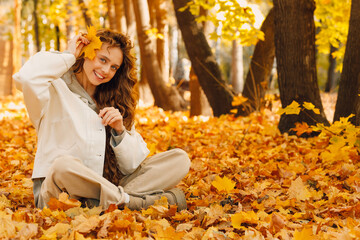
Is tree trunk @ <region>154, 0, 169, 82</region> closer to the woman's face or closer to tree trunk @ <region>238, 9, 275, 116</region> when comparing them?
tree trunk @ <region>238, 9, 275, 116</region>

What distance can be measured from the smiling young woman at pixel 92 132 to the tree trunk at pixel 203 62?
13.0 feet

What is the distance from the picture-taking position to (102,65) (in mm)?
2863

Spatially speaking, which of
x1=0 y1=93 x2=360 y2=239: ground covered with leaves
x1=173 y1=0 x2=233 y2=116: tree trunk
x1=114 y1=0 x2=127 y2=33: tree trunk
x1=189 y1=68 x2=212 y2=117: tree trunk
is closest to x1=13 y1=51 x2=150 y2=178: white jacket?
x1=0 y1=93 x2=360 y2=239: ground covered with leaves

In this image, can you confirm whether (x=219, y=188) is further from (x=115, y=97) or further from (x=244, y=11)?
(x=244, y=11)

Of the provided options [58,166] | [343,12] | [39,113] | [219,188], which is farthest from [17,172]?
[343,12]

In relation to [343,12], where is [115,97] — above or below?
below

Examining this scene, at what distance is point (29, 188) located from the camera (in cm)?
333

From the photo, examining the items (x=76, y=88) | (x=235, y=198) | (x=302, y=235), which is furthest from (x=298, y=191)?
(x=76, y=88)

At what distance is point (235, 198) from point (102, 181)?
0.99m

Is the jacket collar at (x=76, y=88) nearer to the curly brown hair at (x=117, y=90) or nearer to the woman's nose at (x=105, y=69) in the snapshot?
the curly brown hair at (x=117, y=90)

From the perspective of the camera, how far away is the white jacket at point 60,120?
2598 millimetres

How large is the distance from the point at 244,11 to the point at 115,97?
10.6 feet

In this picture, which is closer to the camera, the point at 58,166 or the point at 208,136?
the point at 58,166

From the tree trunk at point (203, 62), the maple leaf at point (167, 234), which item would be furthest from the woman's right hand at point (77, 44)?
the tree trunk at point (203, 62)
